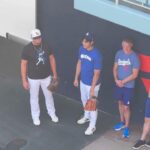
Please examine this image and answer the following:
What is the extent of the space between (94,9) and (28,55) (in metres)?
1.43

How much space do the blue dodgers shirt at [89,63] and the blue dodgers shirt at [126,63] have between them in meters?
0.35

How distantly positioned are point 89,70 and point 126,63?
0.68 meters

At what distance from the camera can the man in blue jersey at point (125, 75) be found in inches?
380

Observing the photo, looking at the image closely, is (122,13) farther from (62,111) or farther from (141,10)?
(62,111)

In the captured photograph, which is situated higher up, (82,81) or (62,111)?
(82,81)

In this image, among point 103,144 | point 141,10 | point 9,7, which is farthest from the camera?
point 9,7

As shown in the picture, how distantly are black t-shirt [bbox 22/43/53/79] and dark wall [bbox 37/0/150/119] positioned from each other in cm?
108

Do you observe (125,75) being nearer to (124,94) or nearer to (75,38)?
(124,94)

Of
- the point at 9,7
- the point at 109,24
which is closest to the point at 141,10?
the point at 109,24

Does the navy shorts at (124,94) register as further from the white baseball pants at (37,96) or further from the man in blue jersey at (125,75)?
the white baseball pants at (37,96)

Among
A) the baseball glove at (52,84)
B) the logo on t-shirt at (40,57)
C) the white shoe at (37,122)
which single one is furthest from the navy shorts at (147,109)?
the white shoe at (37,122)

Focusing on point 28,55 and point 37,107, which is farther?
point 37,107

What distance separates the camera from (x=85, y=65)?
9883 mm

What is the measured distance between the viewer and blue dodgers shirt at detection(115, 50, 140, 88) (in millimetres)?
9664
